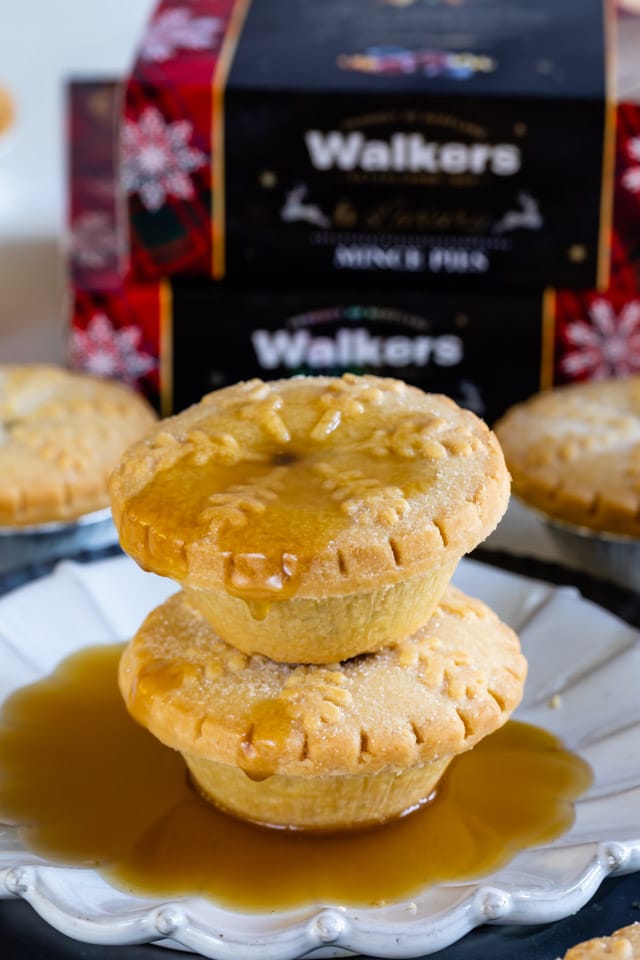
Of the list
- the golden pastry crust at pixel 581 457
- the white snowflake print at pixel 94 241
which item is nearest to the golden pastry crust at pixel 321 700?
the golden pastry crust at pixel 581 457

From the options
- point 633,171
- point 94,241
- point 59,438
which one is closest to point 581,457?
point 633,171

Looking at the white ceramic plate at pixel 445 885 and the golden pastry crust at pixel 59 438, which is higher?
the golden pastry crust at pixel 59 438

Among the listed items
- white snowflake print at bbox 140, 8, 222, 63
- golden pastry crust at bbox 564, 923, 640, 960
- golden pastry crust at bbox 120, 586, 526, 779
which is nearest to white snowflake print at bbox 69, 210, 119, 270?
white snowflake print at bbox 140, 8, 222, 63

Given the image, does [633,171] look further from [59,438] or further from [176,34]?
[59,438]

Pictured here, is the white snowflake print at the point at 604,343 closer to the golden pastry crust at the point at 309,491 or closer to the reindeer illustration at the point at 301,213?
the reindeer illustration at the point at 301,213

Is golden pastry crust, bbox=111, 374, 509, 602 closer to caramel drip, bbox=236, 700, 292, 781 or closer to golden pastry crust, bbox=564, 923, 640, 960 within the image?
caramel drip, bbox=236, 700, 292, 781

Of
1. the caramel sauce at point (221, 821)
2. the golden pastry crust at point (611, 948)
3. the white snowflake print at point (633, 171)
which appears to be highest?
the white snowflake print at point (633, 171)
